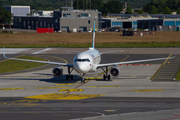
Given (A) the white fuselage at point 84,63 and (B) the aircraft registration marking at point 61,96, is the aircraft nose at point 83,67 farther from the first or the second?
(B) the aircraft registration marking at point 61,96

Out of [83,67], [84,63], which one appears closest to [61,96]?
[83,67]

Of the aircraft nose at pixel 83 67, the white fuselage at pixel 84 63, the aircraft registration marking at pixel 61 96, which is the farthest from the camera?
the white fuselage at pixel 84 63

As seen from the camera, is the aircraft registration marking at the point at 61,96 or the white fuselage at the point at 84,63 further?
the white fuselage at the point at 84,63

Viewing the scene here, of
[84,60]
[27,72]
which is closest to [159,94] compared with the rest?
[84,60]

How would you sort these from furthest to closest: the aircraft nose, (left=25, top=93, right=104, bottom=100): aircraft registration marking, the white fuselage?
the white fuselage
the aircraft nose
(left=25, top=93, right=104, bottom=100): aircraft registration marking

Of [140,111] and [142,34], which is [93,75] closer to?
[140,111]

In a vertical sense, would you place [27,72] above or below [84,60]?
below

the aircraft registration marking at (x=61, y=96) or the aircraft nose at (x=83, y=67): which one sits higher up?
the aircraft nose at (x=83, y=67)

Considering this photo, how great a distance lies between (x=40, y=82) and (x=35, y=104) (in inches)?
591

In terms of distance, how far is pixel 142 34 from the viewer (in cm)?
16412

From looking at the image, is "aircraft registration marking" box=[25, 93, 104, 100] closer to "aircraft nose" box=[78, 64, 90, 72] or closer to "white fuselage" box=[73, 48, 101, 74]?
"aircraft nose" box=[78, 64, 90, 72]

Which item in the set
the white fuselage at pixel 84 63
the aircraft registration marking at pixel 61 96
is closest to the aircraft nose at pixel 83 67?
the white fuselage at pixel 84 63

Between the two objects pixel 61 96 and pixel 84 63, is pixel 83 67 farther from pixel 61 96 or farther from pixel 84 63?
pixel 61 96

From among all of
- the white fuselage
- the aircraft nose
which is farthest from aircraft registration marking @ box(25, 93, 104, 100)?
the white fuselage
